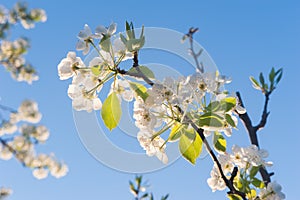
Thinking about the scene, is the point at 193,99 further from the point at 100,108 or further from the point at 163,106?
the point at 100,108

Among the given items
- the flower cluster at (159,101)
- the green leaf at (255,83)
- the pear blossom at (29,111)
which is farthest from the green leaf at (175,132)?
the pear blossom at (29,111)

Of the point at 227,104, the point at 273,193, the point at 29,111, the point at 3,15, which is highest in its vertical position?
the point at 3,15

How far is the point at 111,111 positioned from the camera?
1.91 ft

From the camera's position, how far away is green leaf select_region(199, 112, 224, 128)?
20.7 inches

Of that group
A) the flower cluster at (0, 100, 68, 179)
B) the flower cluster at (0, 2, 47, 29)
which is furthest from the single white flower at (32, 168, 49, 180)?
the flower cluster at (0, 2, 47, 29)

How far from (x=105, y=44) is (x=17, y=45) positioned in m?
4.20

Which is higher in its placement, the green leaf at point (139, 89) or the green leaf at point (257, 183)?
the green leaf at point (139, 89)

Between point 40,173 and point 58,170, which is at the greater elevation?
point 58,170

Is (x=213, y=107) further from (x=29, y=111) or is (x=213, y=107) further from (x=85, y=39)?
(x=29, y=111)

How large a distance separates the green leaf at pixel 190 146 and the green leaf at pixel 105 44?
168mm

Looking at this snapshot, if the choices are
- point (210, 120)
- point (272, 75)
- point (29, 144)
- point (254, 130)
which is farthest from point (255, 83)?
point (29, 144)

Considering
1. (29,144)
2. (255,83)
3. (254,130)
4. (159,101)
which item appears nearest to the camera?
(159,101)

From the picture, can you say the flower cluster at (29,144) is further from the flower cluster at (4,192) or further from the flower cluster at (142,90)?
the flower cluster at (142,90)

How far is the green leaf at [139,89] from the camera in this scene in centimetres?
55
